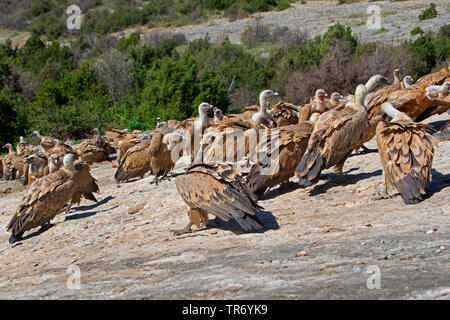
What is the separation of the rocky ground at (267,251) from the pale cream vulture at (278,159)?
343mm

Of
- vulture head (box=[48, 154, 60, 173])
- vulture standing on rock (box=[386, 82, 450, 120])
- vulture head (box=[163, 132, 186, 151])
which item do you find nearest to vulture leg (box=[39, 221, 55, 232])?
vulture head (box=[48, 154, 60, 173])

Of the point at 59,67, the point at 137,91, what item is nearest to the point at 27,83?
the point at 59,67

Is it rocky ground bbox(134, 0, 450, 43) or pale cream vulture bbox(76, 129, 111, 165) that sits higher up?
rocky ground bbox(134, 0, 450, 43)

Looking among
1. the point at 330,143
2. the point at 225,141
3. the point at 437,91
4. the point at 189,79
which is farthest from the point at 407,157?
the point at 189,79

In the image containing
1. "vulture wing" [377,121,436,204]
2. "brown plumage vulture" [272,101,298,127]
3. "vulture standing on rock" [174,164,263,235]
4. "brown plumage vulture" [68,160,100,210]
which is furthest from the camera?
"brown plumage vulture" [272,101,298,127]

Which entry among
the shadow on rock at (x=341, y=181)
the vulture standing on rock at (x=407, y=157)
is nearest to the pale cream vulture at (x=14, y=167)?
the shadow on rock at (x=341, y=181)

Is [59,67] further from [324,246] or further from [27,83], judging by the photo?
[324,246]

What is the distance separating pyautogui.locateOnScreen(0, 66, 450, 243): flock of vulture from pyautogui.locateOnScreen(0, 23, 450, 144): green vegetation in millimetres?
12070

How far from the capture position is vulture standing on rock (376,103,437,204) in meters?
6.57

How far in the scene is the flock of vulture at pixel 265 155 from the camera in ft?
21.9

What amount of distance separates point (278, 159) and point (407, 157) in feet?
6.70

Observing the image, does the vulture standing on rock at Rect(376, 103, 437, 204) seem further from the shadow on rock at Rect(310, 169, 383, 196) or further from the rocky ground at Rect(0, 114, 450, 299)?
the shadow on rock at Rect(310, 169, 383, 196)
